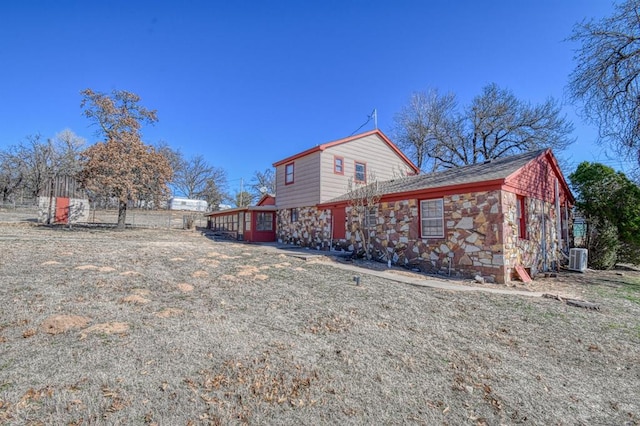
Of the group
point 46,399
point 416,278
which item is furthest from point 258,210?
A: point 46,399

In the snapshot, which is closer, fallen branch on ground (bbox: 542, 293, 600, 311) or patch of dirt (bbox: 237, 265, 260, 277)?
fallen branch on ground (bbox: 542, 293, 600, 311)

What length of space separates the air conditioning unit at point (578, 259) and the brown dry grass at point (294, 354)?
16.9 ft

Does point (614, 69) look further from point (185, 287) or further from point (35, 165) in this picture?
point (35, 165)

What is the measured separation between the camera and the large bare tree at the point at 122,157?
15586mm

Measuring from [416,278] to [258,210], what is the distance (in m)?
11.5

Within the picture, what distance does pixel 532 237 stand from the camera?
34.1 feet

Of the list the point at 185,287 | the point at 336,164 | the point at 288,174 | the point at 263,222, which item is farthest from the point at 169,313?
the point at 263,222

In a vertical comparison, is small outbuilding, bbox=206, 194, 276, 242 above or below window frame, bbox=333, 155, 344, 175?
below

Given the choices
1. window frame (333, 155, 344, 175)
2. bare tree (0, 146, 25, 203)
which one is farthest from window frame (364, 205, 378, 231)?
bare tree (0, 146, 25, 203)

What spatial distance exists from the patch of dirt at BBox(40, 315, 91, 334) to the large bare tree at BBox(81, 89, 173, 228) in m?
13.8

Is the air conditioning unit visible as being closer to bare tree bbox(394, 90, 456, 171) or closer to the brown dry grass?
the brown dry grass

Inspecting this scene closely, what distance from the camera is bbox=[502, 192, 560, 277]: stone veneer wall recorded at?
28.6 ft

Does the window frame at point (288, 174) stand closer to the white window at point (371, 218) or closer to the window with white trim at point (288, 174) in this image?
the window with white trim at point (288, 174)

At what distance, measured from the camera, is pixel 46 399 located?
2422 millimetres
